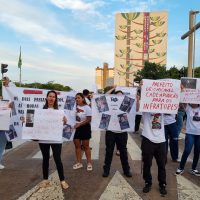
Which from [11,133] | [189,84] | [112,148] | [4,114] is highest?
[189,84]

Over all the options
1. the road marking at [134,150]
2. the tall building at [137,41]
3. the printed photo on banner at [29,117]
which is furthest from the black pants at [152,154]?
the tall building at [137,41]

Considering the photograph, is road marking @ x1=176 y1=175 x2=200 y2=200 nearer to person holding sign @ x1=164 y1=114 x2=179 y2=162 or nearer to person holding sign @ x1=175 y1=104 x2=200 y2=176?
person holding sign @ x1=175 y1=104 x2=200 y2=176

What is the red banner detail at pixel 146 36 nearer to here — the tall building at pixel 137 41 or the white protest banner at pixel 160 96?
the tall building at pixel 137 41

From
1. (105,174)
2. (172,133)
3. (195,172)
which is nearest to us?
(105,174)

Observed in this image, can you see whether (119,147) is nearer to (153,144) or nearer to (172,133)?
(153,144)

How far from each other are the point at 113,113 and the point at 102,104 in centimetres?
31

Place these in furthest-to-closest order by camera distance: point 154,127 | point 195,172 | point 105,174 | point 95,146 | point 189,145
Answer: point 95,146 → point 195,172 → point 189,145 → point 105,174 → point 154,127

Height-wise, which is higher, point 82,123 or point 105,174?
point 82,123

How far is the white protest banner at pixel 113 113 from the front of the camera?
292 inches

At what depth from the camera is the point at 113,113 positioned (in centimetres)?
752

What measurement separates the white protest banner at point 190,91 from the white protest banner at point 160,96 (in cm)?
94

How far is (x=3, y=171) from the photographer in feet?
25.4

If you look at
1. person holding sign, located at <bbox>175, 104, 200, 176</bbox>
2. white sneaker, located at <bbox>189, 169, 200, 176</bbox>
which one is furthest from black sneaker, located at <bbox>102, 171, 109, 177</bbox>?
white sneaker, located at <bbox>189, 169, 200, 176</bbox>

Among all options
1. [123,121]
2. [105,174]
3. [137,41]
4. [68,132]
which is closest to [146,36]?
[137,41]
